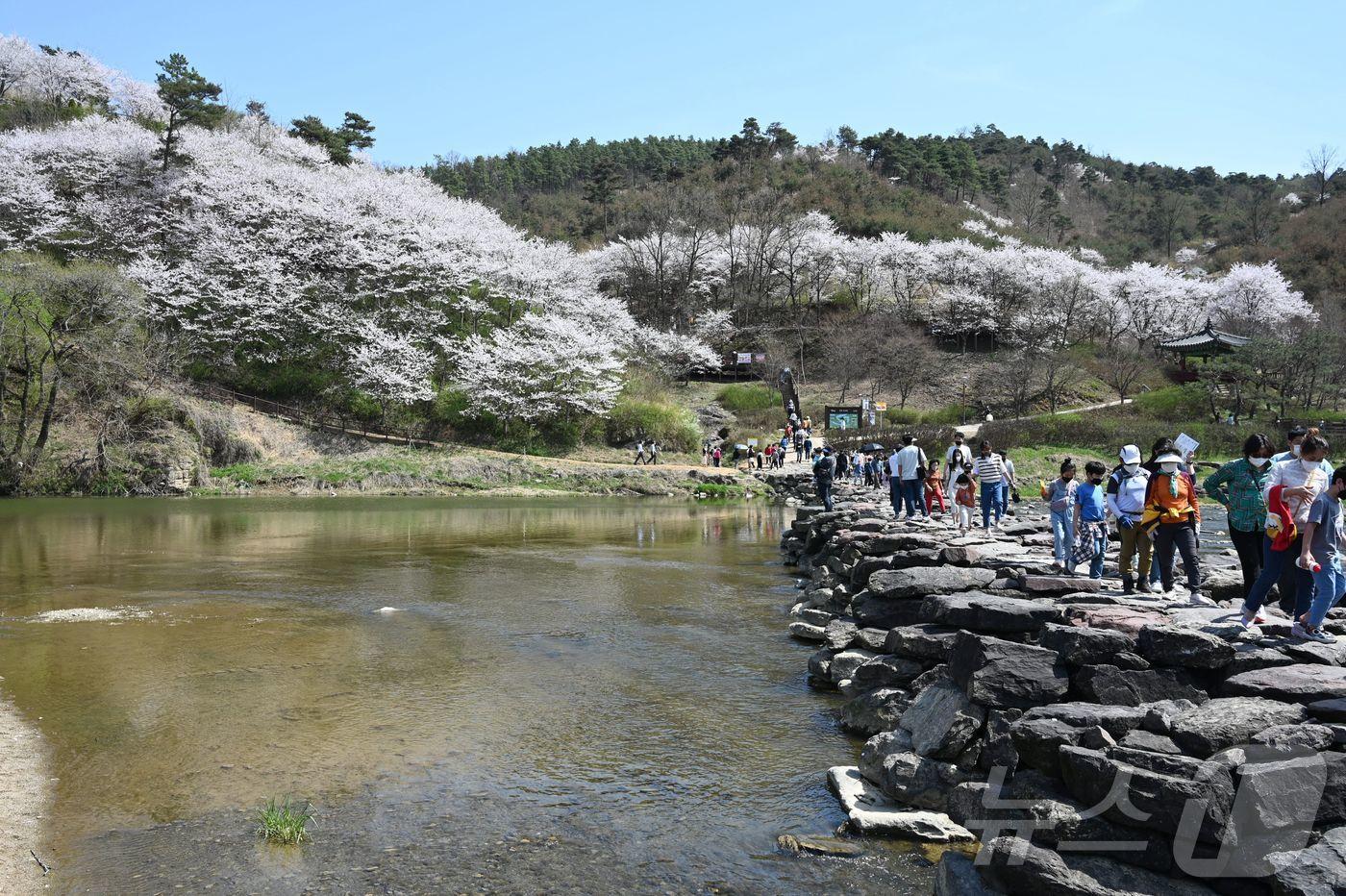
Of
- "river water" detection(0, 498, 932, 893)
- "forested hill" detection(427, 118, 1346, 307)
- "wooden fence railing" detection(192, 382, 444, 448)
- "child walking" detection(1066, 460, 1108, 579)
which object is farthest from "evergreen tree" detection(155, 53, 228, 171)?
"child walking" detection(1066, 460, 1108, 579)

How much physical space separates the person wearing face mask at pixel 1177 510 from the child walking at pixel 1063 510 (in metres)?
1.59

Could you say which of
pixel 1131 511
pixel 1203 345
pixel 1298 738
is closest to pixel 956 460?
pixel 1131 511

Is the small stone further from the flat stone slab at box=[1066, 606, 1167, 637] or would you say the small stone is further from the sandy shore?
the sandy shore

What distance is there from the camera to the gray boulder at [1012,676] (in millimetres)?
5406

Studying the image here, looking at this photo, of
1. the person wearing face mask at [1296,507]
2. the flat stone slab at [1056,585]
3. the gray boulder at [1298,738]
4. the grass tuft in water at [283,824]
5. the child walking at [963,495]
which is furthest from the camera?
the child walking at [963,495]

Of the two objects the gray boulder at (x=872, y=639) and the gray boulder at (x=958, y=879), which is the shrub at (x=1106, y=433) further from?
the gray boulder at (x=958, y=879)

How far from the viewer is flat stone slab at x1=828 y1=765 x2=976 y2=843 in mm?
4848

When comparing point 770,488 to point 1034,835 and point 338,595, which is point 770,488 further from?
point 1034,835

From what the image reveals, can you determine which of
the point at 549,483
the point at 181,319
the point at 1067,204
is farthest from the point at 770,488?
the point at 1067,204

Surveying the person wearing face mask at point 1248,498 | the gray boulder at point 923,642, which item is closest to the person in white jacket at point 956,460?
the person wearing face mask at point 1248,498

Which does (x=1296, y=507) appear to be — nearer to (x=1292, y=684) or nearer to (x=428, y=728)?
(x=1292, y=684)

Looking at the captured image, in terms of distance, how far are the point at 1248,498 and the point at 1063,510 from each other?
2286mm

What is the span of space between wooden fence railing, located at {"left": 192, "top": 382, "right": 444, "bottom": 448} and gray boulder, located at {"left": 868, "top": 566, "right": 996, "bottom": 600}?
32.5 m

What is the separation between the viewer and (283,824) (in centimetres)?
478
